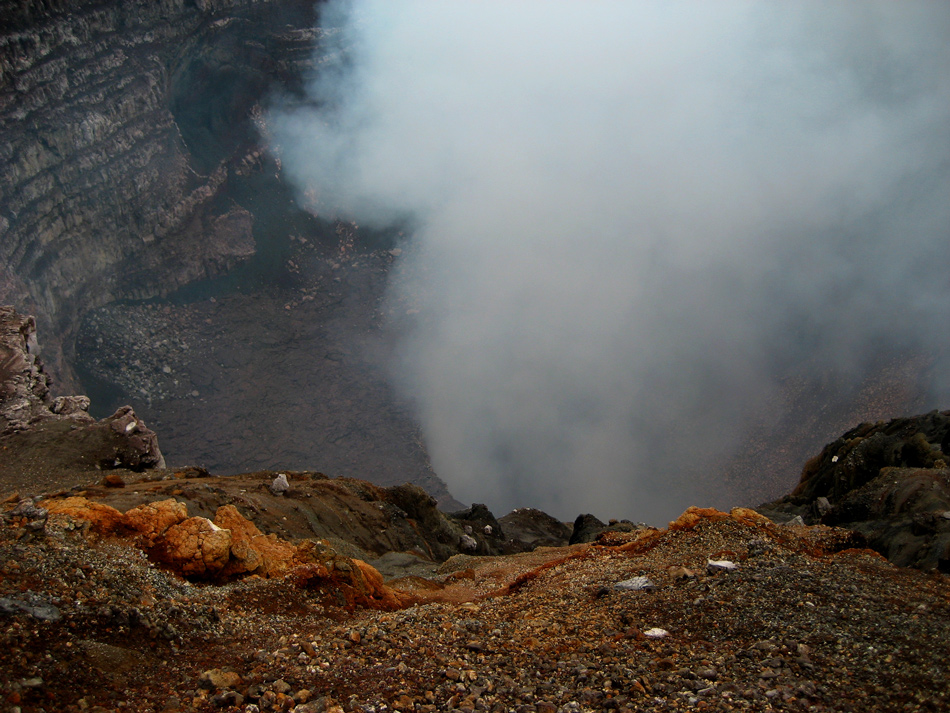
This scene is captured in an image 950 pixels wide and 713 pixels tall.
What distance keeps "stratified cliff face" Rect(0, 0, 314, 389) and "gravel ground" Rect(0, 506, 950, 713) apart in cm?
4518

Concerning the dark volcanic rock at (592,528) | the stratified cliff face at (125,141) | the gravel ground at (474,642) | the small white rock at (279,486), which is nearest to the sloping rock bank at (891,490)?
the gravel ground at (474,642)

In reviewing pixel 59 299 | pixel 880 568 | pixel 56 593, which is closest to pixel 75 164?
pixel 59 299

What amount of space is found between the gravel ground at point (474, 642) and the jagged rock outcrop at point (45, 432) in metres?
15.0

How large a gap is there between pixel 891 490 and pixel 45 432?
3329 cm

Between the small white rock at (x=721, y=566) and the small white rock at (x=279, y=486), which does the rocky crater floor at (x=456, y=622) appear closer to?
the small white rock at (x=721, y=566)

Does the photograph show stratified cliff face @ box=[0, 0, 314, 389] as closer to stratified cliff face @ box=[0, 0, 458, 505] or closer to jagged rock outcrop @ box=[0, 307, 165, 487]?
stratified cliff face @ box=[0, 0, 458, 505]

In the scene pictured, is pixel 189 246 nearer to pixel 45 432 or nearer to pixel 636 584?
pixel 45 432

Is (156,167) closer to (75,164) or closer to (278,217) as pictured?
(75,164)

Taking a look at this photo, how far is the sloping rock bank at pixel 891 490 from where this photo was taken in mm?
16125

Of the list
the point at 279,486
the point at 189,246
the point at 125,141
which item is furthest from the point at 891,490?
the point at 189,246

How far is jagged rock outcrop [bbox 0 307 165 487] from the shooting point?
23.8 m

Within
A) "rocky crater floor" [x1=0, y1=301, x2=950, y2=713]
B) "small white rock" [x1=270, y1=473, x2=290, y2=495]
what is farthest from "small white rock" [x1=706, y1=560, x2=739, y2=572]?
"small white rock" [x1=270, y1=473, x2=290, y2=495]

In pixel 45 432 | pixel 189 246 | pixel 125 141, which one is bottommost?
pixel 45 432

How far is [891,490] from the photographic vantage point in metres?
23.0
